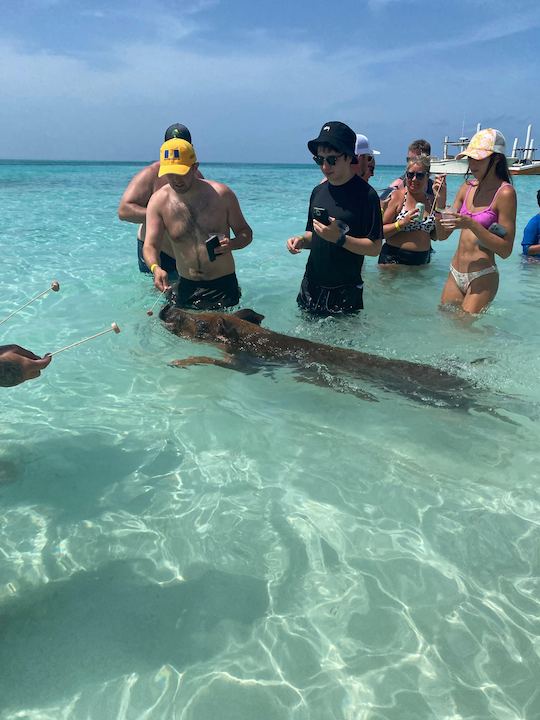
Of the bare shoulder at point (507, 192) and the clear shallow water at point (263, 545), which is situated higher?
A: the bare shoulder at point (507, 192)

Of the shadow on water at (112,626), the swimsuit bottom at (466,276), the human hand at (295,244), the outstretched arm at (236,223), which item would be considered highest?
the outstretched arm at (236,223)

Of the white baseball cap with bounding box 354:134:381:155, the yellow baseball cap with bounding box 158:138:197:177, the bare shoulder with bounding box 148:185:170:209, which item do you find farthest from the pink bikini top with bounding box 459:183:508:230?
the bare shoulder with bounding box 148:185:170:209

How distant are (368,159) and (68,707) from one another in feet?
20.9

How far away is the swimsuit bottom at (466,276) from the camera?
5302 millimetres

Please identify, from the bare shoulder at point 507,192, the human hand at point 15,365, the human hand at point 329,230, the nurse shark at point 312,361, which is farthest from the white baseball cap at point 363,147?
the human hand at point 15,365

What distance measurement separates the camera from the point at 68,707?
213 cm

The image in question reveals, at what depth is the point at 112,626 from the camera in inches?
97.1

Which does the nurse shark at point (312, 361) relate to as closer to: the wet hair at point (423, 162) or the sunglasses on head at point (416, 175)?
the sunglasses on head at point (416, 175)

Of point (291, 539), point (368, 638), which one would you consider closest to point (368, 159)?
point (291, 539)

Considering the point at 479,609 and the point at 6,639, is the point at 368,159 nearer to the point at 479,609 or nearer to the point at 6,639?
the point at 479,609

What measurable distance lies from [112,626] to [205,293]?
149 inches

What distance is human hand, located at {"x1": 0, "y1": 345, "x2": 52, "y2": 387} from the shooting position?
2959 mm

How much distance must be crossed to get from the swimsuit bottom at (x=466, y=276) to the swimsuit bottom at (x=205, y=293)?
2.47 metres

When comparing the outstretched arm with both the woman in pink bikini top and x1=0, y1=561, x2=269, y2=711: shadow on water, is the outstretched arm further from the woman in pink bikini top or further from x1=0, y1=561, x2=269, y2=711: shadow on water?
x1=0, y1=561, x2=269, y2=711: shadow on water
